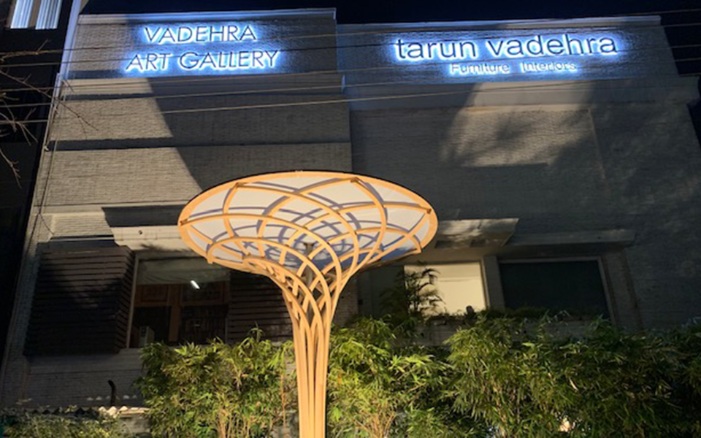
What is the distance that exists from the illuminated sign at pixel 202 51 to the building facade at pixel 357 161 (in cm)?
4

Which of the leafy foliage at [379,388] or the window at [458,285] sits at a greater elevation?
the window at [458,285]

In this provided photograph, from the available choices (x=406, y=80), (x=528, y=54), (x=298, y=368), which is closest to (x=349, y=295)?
(x=298, y=368)

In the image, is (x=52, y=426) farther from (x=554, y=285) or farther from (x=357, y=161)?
(x=554, y=285)

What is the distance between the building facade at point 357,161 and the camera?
27.1 feet

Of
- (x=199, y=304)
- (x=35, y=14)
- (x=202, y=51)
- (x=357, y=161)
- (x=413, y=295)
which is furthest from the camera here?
(x=35, y=14)

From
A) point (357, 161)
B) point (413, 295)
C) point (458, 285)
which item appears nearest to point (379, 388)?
point (413, 295)

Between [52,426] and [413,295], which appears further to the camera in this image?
[413,295]

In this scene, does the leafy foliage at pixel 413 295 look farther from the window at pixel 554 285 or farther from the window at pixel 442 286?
the window at pixel 554 285

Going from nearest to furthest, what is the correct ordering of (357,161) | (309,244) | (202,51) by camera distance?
(309,244)
(357,161)
(202,51)

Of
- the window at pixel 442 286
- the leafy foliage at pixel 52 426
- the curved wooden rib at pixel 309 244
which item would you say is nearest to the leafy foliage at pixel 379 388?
the curved wooden rib at pixel 309 244

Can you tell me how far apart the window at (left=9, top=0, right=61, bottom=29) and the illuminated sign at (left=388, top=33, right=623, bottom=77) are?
6.22 m

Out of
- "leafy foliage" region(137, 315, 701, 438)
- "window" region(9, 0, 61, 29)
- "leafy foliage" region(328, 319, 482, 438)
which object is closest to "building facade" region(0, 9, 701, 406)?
"window" region(9, 0, 61, 29)

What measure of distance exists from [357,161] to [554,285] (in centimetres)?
387

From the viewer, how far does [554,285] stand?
951 cm
